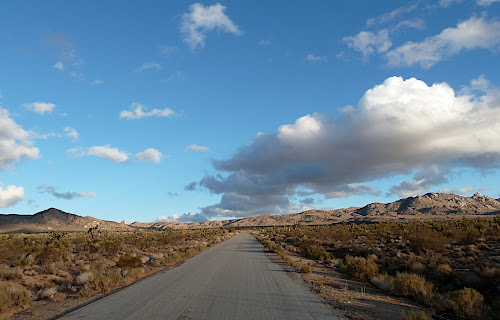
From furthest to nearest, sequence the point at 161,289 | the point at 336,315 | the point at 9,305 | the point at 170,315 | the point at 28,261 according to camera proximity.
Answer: the point at 28,261, the point at 161,289, the point at 9,305, the point at 336,315, the point at 170,315

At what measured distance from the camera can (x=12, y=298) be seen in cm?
1020

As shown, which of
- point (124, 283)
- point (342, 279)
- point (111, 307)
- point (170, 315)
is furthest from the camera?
point (342, 279)

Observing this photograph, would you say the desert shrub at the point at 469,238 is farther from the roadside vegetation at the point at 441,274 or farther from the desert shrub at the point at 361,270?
the desert shrub at the point at 361,270

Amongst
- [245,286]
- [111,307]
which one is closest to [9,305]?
[111,307]

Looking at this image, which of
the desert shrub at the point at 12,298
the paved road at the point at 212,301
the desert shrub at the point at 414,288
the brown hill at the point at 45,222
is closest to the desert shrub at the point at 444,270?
the desert shrub at the point at 414,288

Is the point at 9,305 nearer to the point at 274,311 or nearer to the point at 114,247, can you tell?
the point at 274,311

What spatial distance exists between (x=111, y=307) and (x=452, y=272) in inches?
557

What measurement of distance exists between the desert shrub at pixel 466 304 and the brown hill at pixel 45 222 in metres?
150

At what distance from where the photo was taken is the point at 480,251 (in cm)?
1983

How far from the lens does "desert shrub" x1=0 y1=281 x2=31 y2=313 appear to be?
30.9ft

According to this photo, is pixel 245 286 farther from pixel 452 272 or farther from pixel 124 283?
pixel 452 272

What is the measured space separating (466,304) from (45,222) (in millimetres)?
172394

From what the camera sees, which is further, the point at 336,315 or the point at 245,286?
the point at 245,286

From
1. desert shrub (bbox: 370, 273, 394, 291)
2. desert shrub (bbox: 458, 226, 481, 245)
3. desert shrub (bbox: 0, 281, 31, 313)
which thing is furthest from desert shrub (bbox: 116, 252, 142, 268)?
desert shrub (bbox: 458, 226, 481, 245)
